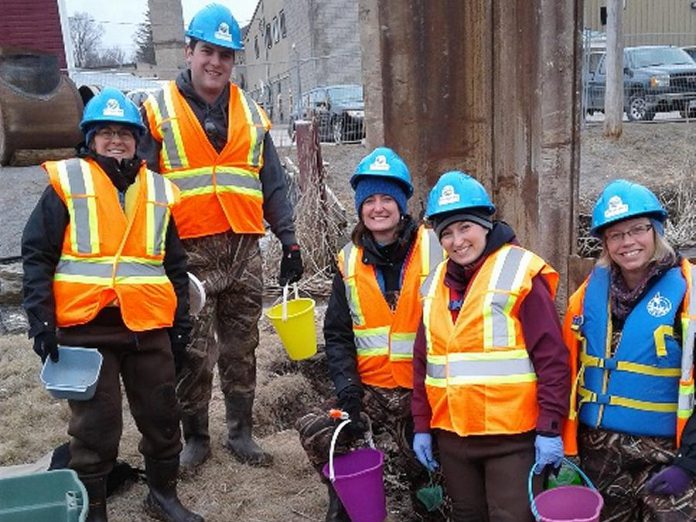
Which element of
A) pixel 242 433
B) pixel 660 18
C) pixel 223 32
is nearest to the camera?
pixel 223 32

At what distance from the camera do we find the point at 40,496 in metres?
2.98

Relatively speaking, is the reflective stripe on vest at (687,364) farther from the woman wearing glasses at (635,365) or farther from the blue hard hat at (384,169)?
the blue hard hat at (384,169)

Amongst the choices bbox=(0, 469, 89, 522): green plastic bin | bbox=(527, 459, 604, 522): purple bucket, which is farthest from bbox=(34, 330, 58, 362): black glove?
bbox=(527, 459, 604, 522): purple bucket

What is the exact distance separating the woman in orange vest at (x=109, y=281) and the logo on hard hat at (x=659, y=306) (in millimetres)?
2024

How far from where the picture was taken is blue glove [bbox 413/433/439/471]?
3137 mm

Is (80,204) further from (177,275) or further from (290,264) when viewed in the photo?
(290,264)

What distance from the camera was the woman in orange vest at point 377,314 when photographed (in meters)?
3.39

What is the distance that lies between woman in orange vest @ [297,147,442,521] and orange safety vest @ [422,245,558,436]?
0.45m

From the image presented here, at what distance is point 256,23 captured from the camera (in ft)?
166

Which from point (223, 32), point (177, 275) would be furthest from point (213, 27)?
point (177, 275)

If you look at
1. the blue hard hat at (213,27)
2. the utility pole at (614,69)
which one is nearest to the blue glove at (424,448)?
the blue hard hat at (213,27)

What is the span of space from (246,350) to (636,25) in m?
29.4

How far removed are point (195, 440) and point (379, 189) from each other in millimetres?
1899

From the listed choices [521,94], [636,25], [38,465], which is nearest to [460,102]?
[521,94]
